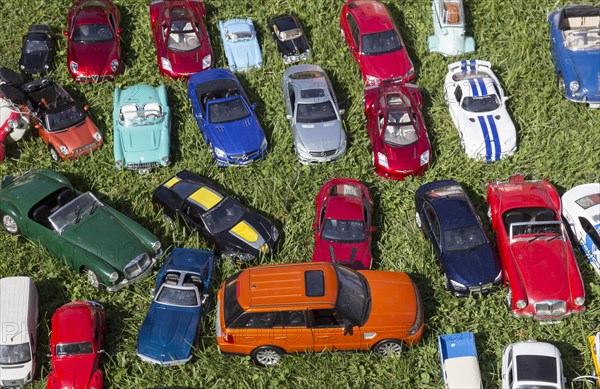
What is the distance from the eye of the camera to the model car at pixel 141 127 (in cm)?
1575

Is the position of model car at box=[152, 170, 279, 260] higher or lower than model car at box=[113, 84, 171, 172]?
lower

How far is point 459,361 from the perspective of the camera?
12.6m

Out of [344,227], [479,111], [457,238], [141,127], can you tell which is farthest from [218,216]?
[479,111]

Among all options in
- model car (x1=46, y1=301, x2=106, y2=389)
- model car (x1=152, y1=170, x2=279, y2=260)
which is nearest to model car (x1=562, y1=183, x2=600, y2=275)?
model car (x1=152, y1=170, x2=279, y2=260)

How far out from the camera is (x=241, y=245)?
567 inches

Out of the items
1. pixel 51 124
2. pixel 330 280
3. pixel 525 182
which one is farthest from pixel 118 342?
pixel 525 182

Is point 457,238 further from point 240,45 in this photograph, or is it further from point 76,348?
point 240,45

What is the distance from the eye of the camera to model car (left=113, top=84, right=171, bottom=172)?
15750 mm

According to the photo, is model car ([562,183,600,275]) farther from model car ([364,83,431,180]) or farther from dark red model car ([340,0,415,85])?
dark red model car ([340,0,415,85])

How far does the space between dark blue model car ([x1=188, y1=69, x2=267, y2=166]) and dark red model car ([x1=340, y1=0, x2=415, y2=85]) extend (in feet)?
9.22

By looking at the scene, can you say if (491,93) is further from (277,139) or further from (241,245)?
(241,245)

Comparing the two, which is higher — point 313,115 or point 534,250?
point 313,115

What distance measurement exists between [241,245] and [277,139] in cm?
299

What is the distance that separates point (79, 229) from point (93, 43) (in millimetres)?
5206
